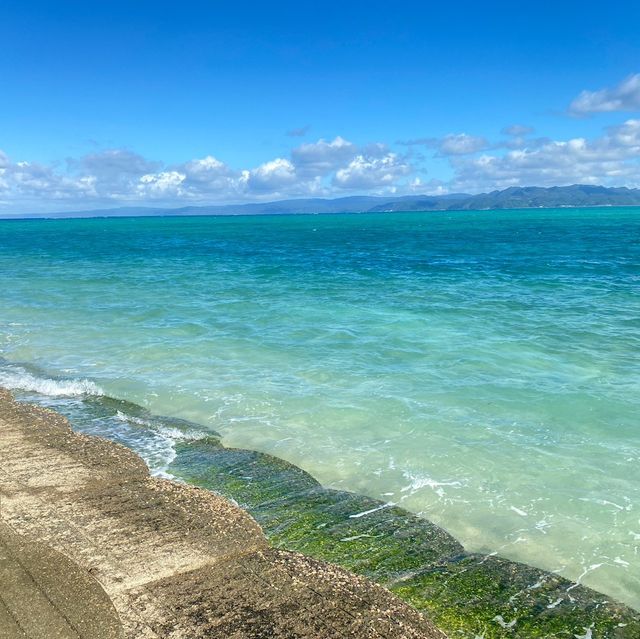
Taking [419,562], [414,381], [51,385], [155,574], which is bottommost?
[419,562]

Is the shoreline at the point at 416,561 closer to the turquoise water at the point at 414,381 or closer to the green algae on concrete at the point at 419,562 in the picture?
the green algae on concrete at the point at 419,562

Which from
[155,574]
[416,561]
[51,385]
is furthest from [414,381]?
[155,574]

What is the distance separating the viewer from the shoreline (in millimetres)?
6543

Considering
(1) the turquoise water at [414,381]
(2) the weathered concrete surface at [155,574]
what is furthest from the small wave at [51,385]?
(2) the weathered concrete surface at [155,574]

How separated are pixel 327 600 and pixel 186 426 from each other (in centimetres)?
694

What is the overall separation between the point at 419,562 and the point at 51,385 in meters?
10.9

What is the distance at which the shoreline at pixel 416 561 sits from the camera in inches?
258

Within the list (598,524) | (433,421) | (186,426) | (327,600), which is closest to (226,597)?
(327,600)

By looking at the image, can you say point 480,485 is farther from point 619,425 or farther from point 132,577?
point 132,577

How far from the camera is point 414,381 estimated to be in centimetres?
1553

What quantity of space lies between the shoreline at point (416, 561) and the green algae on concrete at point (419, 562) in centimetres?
1

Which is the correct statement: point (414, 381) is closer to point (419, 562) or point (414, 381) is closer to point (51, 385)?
point (419, 562)

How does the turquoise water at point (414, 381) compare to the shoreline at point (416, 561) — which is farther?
the turquoise water at point (414, 381)

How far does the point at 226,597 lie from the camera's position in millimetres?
6230
